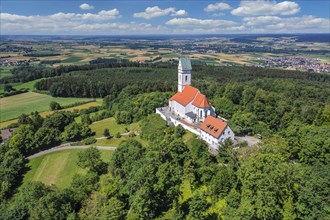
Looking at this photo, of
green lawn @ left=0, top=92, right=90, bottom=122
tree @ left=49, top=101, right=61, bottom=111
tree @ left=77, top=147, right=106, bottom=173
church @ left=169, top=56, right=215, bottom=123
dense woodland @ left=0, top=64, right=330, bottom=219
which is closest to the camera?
dense woodland @ left=0, top=64, right=330, bottom=219

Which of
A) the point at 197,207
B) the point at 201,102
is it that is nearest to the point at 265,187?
the point at 197,207

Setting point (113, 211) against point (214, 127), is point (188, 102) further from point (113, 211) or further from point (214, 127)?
point (113, 211)

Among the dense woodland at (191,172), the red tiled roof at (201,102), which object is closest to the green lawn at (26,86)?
the dense woodland at (191,172)

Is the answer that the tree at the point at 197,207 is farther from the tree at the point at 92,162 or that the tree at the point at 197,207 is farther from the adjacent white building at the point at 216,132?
the tree at the point at 92,162

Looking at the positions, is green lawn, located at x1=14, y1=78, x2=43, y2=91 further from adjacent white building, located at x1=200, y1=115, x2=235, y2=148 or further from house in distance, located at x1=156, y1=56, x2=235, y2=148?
Answer: adjacent white building, located at x1=200, y1=115, x2=235, y2=148

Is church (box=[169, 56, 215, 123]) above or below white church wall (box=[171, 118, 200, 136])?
above

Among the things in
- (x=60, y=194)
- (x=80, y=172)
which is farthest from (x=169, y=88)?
(x=60, y=194)

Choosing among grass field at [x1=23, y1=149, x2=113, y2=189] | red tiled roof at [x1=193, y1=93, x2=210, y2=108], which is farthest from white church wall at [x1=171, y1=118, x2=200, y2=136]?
grass field at [x1=23, y1=149, x2=113, y2=189]

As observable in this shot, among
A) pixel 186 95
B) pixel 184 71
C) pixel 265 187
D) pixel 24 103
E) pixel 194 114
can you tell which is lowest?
pixel 24 103
